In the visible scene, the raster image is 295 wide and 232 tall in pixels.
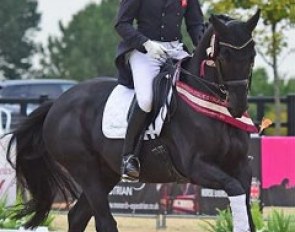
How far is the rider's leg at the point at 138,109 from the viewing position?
Answer: 326 inches

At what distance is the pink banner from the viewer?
1299 cm

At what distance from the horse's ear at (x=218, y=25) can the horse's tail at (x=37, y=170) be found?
280 centimetres

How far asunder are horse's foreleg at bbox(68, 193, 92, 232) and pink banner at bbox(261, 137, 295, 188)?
429 centimetres

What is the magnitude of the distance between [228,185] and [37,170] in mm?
2975

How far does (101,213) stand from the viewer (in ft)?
29.3

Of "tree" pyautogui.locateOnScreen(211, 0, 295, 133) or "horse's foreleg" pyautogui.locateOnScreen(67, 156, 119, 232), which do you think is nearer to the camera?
"horse's foreleg" pyautogui.locateOnScreen(67, 156, 119, 232)

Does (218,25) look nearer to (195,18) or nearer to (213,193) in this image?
(195,18)

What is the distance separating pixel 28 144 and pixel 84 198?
3.07 ft

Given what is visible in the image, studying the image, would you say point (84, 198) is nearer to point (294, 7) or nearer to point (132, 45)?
point (132, 45)

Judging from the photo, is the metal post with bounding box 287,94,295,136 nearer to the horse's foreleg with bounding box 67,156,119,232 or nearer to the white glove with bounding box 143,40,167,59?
the horse's foreleg with bounding box 67,156,119,232

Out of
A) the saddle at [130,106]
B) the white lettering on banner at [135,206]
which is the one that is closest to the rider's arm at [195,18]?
the saddle at [130,106]

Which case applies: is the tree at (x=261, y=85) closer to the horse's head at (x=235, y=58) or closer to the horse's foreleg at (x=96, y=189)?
the horse's foreleg at (x=96, y=189)

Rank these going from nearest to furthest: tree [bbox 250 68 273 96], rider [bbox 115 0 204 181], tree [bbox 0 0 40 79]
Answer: rider [bbox 115 0 204 181], tree [bbox 250 68 273 96], tree [bbox 0 0 40 79]

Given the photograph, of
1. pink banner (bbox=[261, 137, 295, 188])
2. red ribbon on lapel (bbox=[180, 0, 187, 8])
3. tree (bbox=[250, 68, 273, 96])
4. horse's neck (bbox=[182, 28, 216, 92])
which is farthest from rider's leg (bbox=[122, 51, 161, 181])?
tree (bbox=[250, 68, 273, 96])
